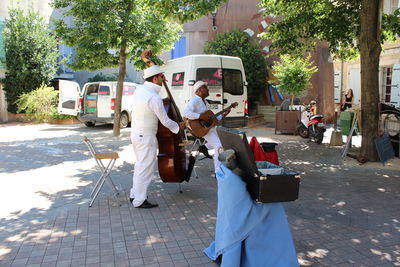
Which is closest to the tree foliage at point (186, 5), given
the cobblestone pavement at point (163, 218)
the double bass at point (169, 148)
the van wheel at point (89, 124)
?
the double bass at point (169, 148)

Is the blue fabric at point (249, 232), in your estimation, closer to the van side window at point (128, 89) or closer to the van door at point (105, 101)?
the van door at point (105, 101)

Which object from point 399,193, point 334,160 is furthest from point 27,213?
point 334,160

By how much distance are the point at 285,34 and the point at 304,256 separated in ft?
26.6

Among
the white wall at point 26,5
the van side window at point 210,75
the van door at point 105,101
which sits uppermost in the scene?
the white wall at point 26,5

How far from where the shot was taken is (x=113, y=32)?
10.9 meters

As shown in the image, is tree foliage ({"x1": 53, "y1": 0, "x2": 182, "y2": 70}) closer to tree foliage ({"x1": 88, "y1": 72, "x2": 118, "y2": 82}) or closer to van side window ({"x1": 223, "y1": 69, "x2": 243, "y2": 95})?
van side window ({"x1": 223, "y1": 69, "x2": 243, "y2": 95})

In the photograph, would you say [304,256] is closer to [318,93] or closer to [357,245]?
[357,245]

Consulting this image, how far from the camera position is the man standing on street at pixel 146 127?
4996 millimetres

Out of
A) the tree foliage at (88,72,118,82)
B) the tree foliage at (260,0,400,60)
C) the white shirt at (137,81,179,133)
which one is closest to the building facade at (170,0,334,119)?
the tree foliage at (88,72,118,82)

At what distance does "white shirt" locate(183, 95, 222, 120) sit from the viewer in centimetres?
612

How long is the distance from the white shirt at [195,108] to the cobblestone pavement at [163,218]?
1.16 metres

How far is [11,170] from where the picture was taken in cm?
756

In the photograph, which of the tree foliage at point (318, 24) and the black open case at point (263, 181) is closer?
the black open case at point (263, 181)

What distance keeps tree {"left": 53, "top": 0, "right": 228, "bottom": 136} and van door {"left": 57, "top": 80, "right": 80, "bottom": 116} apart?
302cm
